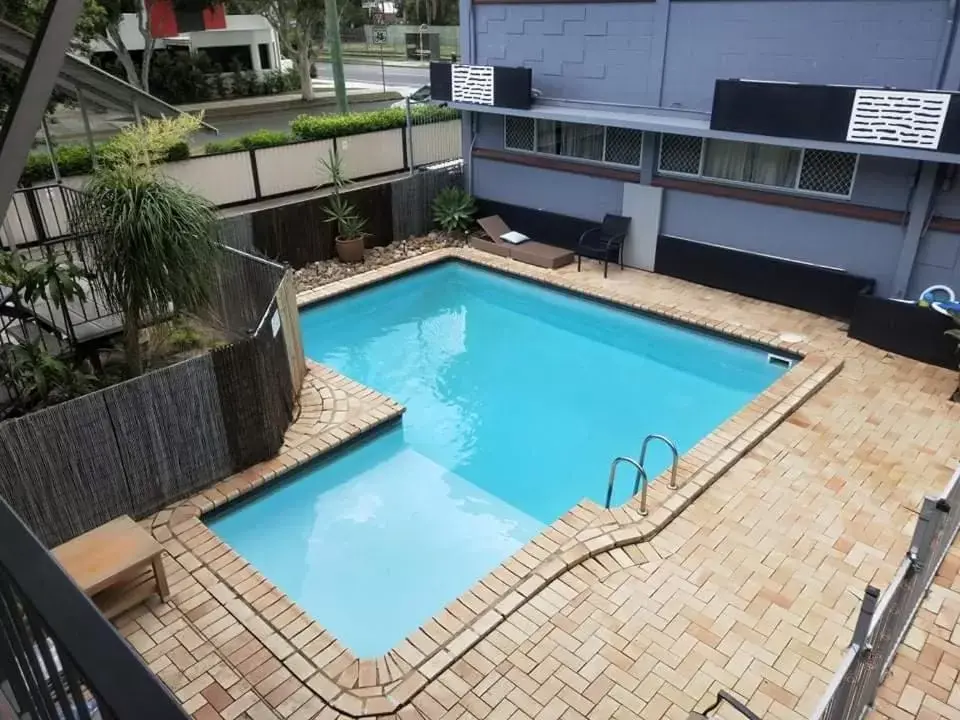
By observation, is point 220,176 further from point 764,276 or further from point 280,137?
point 764,276

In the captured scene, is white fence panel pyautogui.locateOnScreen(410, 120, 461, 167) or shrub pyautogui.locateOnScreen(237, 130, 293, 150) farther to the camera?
white fence panel pyautogui.locateOnScreen(410, 120, 461, 167)

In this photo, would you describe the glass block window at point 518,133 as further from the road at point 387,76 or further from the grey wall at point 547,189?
the road at point 387,76

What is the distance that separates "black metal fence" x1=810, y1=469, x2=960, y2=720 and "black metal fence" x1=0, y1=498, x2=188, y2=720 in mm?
2623

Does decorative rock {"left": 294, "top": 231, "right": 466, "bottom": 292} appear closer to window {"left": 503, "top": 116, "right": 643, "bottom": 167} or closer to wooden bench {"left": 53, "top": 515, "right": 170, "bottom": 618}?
window {"left": 503, "top": 116, "right": 643, "bottom": 167}

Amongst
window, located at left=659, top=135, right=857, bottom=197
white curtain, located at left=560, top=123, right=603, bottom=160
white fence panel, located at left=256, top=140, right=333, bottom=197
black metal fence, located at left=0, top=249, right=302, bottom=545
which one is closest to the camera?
black metal fence, located at left=0, top=249, right=302, bottom=545

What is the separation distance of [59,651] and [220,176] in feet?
43.8

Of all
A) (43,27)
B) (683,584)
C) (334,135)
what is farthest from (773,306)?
(43,27)

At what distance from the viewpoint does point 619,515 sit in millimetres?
6168

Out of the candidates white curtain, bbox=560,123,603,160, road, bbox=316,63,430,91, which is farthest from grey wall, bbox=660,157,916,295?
road, bbox=316,63,430,91

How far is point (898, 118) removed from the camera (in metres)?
8.07

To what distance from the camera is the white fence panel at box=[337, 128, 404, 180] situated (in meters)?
15.1

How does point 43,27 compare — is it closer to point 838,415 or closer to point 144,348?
point 144,348

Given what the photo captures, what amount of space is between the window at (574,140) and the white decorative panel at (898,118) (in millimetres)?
3684

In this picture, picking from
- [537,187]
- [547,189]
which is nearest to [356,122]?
[537,187]
